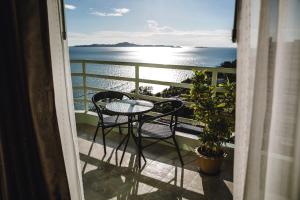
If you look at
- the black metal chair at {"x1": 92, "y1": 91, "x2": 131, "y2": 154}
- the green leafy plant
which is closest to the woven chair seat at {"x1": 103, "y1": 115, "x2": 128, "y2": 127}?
the black metal chair at {"x1": 92, "y1": 91, "x2": 131, "y2": 154}

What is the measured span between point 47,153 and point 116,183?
115 cm

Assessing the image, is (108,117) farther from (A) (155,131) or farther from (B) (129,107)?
(A) (155,131)


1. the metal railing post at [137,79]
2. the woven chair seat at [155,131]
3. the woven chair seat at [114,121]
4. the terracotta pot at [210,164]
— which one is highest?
the metal railing post at [137,79]

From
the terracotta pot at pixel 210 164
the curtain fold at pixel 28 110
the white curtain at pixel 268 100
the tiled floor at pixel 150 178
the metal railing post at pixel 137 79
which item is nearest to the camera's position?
the white curtain at pixel 268 100

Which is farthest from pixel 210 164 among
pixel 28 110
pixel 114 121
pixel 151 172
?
pixel 28 110

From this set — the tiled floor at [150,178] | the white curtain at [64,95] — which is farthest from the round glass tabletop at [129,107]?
the white curtain at [64,95]

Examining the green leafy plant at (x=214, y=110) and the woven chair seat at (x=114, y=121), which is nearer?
the green leafy plant at (x=214, y=110)

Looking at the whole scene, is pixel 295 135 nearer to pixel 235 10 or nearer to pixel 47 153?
pixel 235 10

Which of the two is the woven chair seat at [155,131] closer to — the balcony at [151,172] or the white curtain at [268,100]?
the balcony at [151,172]

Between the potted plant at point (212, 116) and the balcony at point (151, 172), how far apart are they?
0.22 m

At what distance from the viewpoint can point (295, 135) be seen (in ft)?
3.91

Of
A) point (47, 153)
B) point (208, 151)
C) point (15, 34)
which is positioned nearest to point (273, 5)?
point (15, 34)

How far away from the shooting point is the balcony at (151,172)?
226 cm

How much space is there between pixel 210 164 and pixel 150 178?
2.31ft
